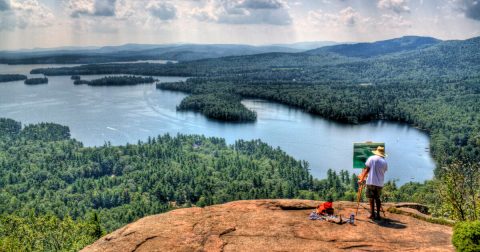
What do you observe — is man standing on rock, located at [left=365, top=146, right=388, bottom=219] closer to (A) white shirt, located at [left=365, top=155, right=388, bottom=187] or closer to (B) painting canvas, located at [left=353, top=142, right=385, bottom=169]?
(A) white shirt, located at [left=365, top=155, right=388, bottom=187]

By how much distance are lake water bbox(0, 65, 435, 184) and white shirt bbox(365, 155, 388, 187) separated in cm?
8198

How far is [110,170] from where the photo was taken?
118 meters

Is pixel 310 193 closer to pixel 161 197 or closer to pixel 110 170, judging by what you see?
pixel 161 197

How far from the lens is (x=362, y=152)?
19000 millimetres

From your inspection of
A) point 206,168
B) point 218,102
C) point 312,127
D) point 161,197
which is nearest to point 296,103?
point 218,102

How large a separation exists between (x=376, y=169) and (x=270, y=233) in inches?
202

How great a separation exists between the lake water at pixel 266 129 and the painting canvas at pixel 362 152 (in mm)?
81329

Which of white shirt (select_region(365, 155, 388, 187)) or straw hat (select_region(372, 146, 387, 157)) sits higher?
straw hat (select_region(372, 146, 387, 157))

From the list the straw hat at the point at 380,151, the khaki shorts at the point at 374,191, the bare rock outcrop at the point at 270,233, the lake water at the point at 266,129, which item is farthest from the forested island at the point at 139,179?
the straw hat at the point at 380,151

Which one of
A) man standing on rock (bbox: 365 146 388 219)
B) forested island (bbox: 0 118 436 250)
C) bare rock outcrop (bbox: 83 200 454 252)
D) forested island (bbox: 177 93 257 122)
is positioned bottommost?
forested island (bbox: 0 118 436 250)

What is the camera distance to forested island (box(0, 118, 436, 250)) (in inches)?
Result: 3219

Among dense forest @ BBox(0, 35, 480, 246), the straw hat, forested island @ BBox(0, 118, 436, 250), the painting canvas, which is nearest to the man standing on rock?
the straw hat

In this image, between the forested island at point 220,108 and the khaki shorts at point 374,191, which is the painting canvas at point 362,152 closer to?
the khaki shorts at point 374,191

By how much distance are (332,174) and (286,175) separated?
10898 millimetres
